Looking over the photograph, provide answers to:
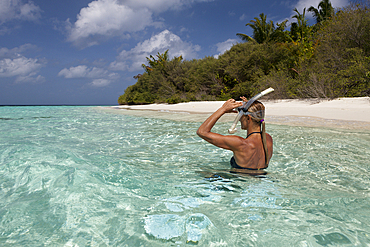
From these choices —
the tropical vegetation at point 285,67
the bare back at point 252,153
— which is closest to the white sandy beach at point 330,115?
the tropical vegetation at point 285,67

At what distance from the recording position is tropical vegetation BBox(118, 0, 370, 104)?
13.0 meters

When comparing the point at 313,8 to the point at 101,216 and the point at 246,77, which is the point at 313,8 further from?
the point at 101,216

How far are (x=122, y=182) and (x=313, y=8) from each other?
4178 cm

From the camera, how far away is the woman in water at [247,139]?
7.30 ft

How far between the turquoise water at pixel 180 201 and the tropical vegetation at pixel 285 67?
11728mm

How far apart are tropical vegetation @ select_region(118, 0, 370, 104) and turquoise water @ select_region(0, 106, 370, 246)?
11.7m

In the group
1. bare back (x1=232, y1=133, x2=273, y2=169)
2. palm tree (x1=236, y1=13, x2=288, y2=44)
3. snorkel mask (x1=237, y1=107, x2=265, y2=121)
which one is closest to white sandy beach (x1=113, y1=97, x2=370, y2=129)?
bare back (x1=232, y1=133, x2=273, y2=169)

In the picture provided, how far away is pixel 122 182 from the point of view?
2617mm

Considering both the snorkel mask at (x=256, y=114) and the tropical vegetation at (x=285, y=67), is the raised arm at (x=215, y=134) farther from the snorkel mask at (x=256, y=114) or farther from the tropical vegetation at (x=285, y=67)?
the tropical vegetation at (x=285, y=67)

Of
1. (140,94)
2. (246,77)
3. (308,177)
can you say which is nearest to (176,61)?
(140,94)

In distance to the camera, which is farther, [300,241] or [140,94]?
[140,94]

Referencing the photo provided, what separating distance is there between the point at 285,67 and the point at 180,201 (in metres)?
21.3

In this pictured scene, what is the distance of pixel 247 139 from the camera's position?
7.65 ft

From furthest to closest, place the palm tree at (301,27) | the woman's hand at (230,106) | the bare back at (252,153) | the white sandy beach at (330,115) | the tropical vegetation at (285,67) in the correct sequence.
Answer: the palm tree at (301,27), the tropical vegetation at (285,67), the white sandy beach at (330,115), the bare back at (252,153), the woman's hand at (230,106)
